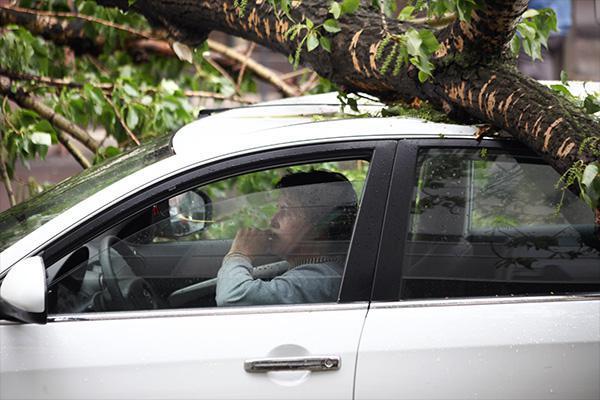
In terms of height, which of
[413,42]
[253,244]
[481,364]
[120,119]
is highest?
[413,42]

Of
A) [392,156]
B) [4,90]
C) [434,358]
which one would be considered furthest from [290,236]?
[4,90]

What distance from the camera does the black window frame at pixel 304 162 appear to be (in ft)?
9.04

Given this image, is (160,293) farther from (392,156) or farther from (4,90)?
(4,90)

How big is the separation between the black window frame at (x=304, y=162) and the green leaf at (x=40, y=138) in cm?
232

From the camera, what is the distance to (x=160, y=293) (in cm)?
287

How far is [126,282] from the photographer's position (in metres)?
2.88

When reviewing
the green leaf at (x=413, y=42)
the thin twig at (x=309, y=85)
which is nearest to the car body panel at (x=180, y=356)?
the green leaf at (x=413, y=42)

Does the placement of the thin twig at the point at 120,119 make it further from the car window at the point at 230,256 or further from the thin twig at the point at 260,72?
the car window at the point at 230,256

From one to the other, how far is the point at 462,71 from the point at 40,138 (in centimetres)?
259

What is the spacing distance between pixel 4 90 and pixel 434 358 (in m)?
3.58

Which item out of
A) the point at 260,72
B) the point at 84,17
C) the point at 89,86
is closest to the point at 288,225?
the point at 89,86

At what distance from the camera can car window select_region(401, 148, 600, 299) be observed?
109 inches

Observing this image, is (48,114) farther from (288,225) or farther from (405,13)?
(288,225)

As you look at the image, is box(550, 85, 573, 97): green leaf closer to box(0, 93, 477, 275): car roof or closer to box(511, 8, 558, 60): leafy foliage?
box(511, 8, 558, 60): leafy foliage
